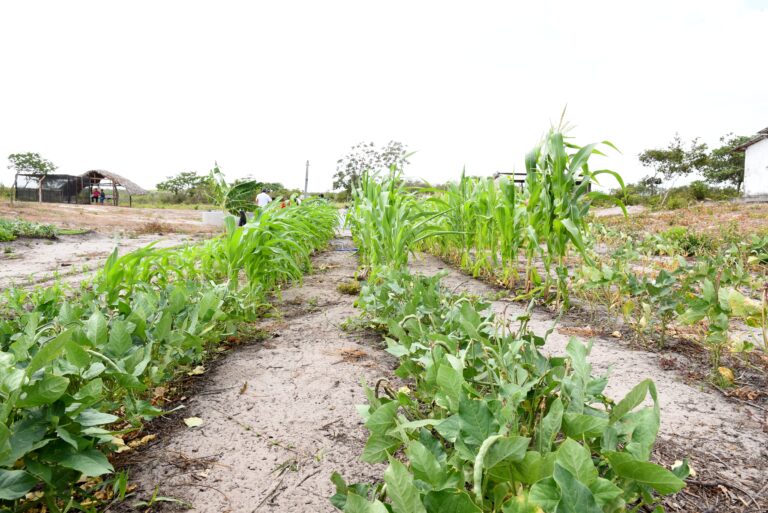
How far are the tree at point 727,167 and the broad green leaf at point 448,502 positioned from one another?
42243 millimetres

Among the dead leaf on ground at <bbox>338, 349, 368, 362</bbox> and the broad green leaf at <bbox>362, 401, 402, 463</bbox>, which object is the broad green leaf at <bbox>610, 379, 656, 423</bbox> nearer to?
the broad green leaf at <bbox>362, 401, 402, 463</bbox>

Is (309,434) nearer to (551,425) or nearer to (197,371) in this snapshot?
(197,371)

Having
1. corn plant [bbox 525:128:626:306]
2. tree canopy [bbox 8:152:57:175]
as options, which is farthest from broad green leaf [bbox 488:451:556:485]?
tree canopy [bbox 8:152:57:175]

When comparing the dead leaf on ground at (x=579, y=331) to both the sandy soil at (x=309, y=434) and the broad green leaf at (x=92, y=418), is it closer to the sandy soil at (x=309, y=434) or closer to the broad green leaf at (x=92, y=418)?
the sandy soil at (x=309, y=434)

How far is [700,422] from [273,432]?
1.37 metres

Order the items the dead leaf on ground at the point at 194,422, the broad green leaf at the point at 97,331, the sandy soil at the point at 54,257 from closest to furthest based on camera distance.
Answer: the broad green leaf at the point at 97,331 < the dead leaf on ground at the point at 194,422 < the sandy soil at the point at 54,257

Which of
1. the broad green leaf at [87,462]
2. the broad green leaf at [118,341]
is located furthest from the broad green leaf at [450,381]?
the broad green leaf at [118,341]

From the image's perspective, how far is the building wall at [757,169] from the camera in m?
20.4

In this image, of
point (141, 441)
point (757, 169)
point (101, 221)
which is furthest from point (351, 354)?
point (757, 169)

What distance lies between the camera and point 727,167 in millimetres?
35750

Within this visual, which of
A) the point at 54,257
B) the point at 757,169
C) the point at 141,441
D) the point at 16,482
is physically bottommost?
the point at 54,257

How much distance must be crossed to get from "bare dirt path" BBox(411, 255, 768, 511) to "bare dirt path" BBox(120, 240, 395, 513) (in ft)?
2.12

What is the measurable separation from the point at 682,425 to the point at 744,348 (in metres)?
0.41

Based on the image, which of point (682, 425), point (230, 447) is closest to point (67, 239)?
point (230, 447)
